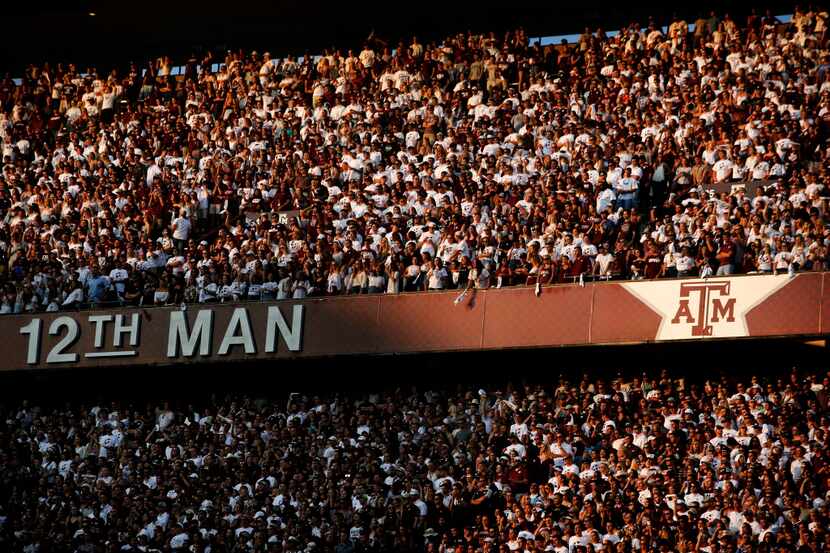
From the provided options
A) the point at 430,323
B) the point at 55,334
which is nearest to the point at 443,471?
the point at 430,323

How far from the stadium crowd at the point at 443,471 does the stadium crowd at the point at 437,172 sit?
2.12m

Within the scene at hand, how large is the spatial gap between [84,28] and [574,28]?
12.8 m

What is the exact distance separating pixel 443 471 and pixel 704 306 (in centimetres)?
494

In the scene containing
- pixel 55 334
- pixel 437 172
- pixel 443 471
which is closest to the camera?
pixel 443 471

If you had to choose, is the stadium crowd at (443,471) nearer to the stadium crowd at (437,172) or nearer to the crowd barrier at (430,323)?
the crowd barrier at (430,323)

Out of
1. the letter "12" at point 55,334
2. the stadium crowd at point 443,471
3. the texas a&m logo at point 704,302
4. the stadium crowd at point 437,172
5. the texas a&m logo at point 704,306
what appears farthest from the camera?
the letter "12" at point 55,334

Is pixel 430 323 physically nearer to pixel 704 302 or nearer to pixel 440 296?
pixel 440 296

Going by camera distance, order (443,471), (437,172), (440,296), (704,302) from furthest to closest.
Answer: (437,172) < (440,296) < (443,471) < (704,302)

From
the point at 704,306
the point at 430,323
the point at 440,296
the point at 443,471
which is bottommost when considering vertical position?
the point at 443,471

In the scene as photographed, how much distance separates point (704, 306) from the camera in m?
25.8

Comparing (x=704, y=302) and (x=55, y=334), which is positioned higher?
(x=704, y=302)

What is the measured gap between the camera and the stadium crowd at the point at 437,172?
90.6ft

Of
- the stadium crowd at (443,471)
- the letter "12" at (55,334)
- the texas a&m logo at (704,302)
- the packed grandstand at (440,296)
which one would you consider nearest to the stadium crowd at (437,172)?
the packed grandstand at (440,296)

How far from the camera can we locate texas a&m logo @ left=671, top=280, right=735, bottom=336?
2552 centimetres
